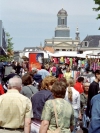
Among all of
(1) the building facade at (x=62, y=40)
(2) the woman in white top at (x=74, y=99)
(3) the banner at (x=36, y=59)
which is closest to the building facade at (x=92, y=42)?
(1) the building facade at (x=62, y=40)

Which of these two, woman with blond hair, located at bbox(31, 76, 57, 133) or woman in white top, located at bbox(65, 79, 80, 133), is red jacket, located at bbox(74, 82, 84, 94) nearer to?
woman in white top, located at bbox(65, 79, 80, 133)

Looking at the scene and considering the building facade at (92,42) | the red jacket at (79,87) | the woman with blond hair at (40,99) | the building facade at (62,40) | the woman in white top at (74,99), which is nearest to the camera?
the woman with blond hair at (40,99)

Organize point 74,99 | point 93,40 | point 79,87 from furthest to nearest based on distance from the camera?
point 93,40 < point 79,87 < point 74,99

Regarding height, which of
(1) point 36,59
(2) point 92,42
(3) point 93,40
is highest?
(3) point 93,40

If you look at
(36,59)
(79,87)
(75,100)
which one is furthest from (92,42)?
(75,100)

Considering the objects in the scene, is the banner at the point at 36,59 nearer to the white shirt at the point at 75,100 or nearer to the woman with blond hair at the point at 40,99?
the white shirt at the point at 75,100

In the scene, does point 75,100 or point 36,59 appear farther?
point 36,59

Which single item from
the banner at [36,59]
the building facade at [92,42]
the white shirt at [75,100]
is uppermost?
the building facade at [92,42]

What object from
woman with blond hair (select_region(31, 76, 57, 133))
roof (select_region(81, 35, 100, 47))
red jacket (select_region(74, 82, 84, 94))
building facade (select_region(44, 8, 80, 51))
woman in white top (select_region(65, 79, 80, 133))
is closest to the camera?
woman with blond hair (select_region(31, 76, 57, 133))

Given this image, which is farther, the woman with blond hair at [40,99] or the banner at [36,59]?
the banner at [36,59]

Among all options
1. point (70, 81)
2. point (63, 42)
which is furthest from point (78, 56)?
point (63, 42)

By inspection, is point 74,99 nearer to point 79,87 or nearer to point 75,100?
point 75,100

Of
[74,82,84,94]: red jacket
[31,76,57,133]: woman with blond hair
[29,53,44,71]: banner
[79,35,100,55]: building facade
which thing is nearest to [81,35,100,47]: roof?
[79,35,100,55]: building facade

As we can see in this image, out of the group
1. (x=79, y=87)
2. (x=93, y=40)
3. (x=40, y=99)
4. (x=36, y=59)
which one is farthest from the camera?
(x=93, y=40)
